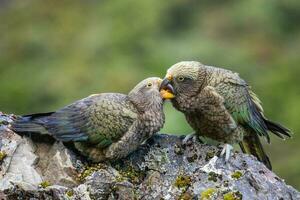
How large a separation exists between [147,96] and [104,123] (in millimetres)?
735

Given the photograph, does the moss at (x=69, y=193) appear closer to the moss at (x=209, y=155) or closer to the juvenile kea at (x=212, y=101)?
the moss at (x=209, y=155)

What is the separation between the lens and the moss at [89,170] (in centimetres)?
1194

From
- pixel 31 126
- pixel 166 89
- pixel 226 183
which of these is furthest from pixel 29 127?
pixel 226 183

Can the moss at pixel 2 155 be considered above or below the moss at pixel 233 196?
below

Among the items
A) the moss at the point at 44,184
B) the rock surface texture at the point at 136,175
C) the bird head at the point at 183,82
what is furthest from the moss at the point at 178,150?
the moss at the point at 44,184

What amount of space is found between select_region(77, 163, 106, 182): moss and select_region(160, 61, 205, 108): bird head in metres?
1.41

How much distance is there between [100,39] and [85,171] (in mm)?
23087

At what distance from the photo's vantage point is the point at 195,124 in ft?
42.9

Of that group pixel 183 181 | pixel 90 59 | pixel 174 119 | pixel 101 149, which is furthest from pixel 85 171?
pixel 90 59

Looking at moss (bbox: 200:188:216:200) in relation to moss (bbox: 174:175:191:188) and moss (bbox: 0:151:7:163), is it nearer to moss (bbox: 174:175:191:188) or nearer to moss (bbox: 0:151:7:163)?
moss (bbox: 174:175:191:188)

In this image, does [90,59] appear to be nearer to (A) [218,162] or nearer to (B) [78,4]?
(B) [78,4]

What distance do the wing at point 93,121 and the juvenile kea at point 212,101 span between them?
78cm

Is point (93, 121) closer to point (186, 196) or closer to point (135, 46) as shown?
point (186, 196)

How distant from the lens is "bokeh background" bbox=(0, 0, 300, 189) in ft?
99.9
